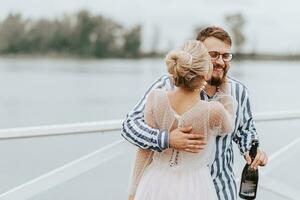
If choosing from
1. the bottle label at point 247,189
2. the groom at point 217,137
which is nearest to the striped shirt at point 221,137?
the groom at point 217,137

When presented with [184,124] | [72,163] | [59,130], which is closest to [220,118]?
[184,124]

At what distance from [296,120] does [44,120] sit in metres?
22.5

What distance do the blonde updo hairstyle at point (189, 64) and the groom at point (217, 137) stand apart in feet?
0.55

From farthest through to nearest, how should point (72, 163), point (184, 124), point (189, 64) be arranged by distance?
point (72, 163)
point (184, 124)
point (189, 64)

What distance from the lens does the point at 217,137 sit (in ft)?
6.66

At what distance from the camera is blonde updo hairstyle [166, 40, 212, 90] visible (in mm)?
1789

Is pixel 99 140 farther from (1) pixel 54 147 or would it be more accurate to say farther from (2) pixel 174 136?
(2) pixel 174 136

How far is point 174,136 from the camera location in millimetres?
1884

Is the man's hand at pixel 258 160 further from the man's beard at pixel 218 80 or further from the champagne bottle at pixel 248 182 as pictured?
the man's beard at pixel 218 80

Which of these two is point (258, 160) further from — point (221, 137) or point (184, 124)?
point (184, 124)

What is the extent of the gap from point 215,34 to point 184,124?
14.1 inches

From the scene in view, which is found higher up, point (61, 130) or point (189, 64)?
point (189, 64)

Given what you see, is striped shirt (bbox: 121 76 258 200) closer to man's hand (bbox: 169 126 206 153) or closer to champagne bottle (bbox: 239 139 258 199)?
man's hand (bbox: 169 126 206 153)

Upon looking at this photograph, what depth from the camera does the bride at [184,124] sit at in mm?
1810
